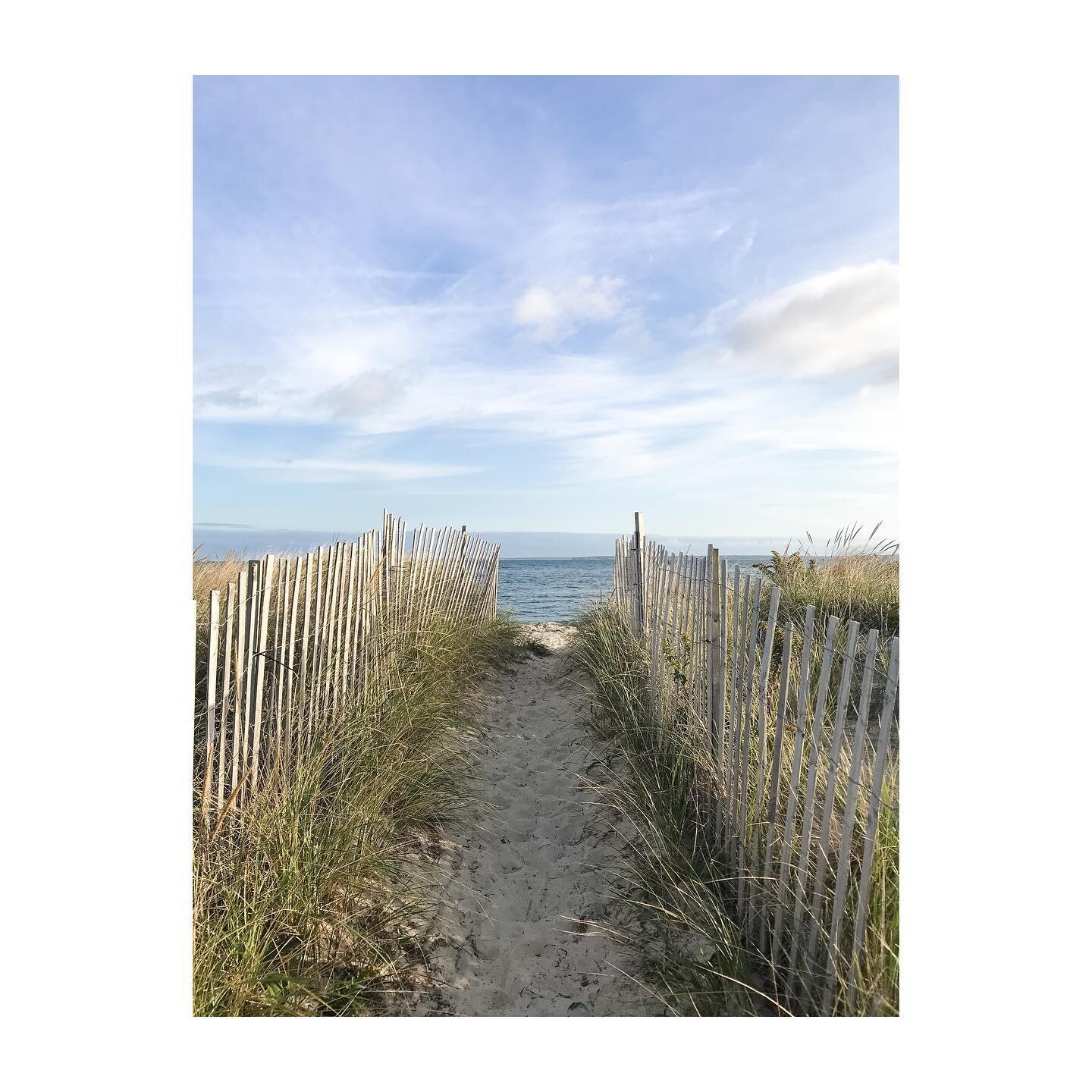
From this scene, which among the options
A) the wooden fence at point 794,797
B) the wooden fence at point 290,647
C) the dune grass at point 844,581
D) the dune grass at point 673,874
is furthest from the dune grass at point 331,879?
the dune grass at point 844,581

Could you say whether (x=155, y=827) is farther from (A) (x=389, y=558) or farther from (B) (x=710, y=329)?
(B) (x=710, y=329)

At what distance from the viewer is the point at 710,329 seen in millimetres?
4922

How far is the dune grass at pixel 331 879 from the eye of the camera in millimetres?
1990

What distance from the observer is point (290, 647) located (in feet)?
10.4

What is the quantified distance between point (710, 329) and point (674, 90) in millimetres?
2912

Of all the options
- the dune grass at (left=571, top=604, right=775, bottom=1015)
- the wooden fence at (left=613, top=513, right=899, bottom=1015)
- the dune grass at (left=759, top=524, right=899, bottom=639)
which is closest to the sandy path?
the dune grass at (left=571, top=604, right=775, bottom=1015)

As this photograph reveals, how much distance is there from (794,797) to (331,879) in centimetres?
169

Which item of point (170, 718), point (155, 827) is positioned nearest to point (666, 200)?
point (170, 718)

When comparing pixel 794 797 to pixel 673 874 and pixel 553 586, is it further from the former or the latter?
pixel 553 586

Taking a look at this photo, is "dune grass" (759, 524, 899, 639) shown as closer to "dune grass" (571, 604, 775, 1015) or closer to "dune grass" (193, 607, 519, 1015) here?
"dune grass" (571, 604, 775, 1015)

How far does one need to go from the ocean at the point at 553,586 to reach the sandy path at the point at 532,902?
1.58m

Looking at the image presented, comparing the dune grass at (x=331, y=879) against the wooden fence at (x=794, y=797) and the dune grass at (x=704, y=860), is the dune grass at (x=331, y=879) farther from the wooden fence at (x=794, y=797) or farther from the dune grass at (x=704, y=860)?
the wooden fence at (x=794, y=797)

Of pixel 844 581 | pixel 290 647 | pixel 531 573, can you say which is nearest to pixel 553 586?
pixel 531 573

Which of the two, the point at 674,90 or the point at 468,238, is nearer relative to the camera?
the point at 674,90
